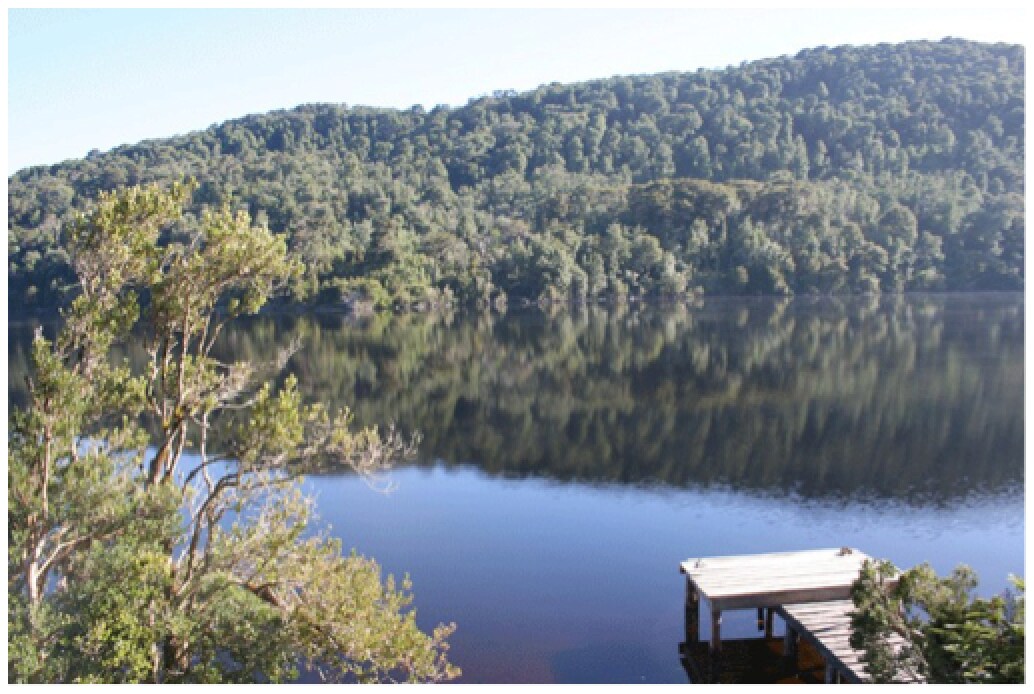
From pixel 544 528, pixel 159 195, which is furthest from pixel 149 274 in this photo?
pixel 544 528

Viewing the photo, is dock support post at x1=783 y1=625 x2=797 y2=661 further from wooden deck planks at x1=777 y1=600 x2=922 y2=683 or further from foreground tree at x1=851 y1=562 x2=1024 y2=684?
foreground tree at x1=851 y1=562 x2=1024 y2=684

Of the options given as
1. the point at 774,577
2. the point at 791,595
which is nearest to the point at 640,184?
the point at 774,577

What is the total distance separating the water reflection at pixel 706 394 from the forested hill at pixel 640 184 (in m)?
18.7

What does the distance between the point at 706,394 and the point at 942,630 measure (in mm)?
29480

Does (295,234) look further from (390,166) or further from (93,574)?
(93,574)

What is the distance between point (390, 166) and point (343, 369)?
8663 cm

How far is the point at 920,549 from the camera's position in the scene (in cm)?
1959

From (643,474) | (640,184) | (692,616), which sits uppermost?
(640,184)

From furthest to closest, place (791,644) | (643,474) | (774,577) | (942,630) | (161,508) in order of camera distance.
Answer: (643,474) < (774,577) < (791,644) < (161,508) < (942,630)

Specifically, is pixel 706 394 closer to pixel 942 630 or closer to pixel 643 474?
pixel 643 474

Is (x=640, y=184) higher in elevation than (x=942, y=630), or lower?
higher

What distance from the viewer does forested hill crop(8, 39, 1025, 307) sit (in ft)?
287

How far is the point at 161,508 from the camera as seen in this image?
33.3ft

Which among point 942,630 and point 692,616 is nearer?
point 942,630
